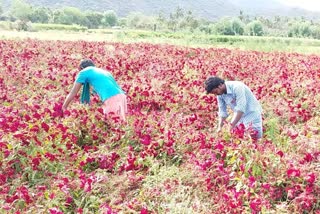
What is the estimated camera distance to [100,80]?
6195 millimetres

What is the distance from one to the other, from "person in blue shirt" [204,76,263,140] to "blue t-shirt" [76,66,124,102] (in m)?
1.46

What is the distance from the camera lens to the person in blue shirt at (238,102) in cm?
544

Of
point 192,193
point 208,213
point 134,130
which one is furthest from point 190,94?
point 208,213

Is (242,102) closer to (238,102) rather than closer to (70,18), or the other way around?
(238,102)

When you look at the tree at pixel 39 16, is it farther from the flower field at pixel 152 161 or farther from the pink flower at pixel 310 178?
the pink flower at pixel 310 178

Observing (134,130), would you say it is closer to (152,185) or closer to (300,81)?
(152,185)

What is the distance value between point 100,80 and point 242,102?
1.95 meters

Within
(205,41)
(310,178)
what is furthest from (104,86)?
(205,41)

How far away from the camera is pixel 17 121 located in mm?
5043

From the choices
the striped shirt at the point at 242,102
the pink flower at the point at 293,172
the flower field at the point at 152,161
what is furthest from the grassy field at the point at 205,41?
the pink flower at the point at 293,172

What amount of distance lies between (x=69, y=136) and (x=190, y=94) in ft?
11.0

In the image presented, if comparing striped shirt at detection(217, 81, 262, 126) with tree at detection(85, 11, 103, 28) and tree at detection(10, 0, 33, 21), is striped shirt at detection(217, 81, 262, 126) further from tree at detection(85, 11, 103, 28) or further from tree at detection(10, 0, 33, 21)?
tree at detection(85, 11, 103, 28)

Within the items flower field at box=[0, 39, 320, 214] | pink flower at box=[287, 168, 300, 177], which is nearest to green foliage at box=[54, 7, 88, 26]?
flower field at box=[0, 39, 320, 214]

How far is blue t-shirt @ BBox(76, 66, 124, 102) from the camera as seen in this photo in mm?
6090
